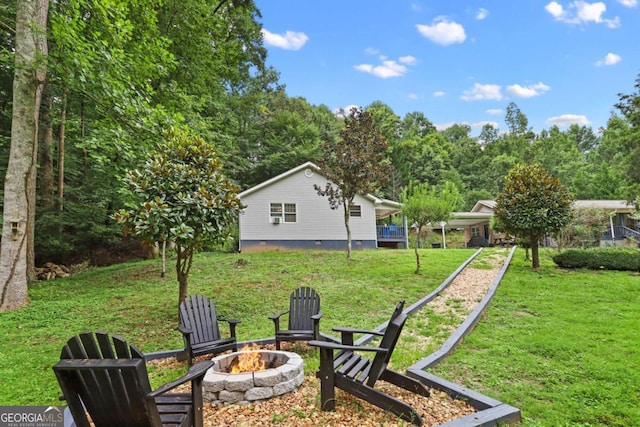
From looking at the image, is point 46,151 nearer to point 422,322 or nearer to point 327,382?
point 422,322

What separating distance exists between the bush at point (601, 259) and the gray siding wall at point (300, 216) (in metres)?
9.44

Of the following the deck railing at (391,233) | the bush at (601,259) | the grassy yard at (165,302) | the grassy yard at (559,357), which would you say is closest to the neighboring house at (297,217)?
the deck railing at (391,233)

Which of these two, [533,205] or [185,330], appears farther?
[533,205]

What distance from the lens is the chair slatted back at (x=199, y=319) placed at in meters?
4.32

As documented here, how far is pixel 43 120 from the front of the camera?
1235 cm

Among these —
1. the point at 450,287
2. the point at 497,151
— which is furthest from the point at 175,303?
the point at 497,151

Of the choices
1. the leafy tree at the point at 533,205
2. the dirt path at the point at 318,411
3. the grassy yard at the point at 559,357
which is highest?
the leafy tree at the point at 533,205

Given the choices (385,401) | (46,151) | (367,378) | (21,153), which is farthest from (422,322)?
(46,151)

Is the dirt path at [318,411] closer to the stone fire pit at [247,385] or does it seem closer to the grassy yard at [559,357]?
the stone fire pit at [247,385]

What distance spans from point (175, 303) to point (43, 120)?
33.9 ft

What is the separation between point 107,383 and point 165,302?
6.02m

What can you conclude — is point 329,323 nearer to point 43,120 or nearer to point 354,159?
point 354,159

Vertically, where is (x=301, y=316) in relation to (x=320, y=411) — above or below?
above

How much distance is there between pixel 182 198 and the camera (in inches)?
200
